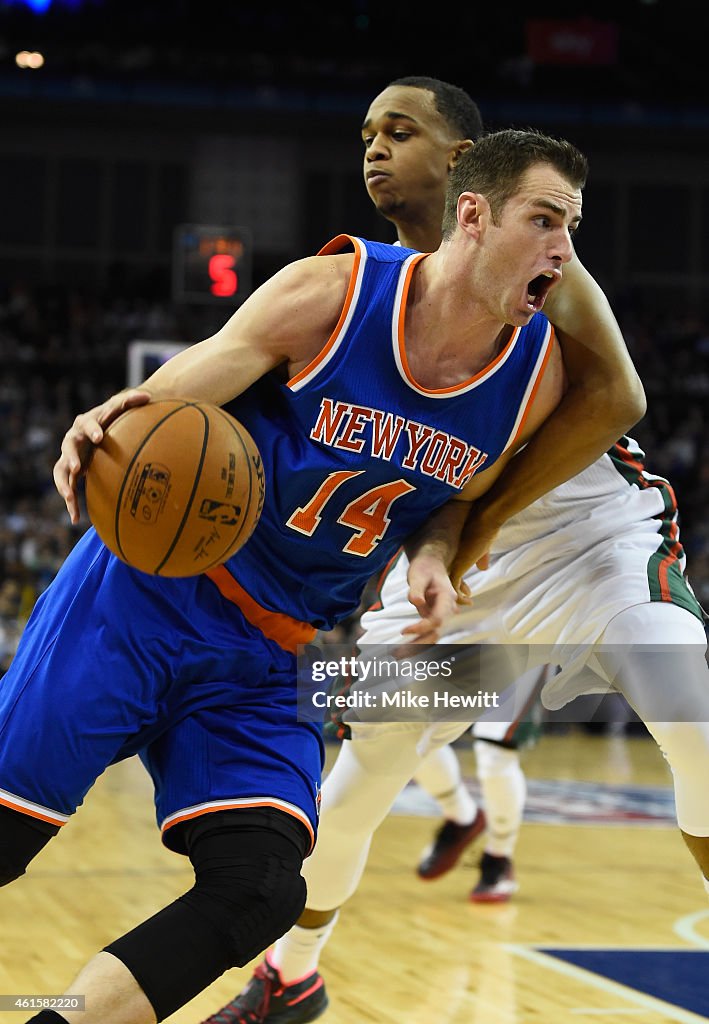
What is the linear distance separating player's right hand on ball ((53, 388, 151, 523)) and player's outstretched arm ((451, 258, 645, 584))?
104 centimetres

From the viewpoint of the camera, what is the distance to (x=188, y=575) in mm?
2604

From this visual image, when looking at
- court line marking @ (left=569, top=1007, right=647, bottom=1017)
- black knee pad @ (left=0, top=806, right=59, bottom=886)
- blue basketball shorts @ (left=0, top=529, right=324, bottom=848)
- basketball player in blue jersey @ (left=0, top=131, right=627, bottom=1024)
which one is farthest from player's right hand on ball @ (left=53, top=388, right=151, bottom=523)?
court line marking @ (left=569, top=1007, right=647, bottom=1017)

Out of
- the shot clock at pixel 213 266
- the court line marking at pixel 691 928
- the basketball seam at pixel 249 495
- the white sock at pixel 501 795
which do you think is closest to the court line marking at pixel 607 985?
the court line marking at pixel 691 928

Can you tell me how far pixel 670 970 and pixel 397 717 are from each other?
162cm

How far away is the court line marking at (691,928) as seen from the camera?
5.07m

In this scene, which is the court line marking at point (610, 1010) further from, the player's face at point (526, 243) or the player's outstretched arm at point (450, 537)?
the player's face at point (526, 243)

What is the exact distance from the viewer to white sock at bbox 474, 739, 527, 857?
5945 millimetres

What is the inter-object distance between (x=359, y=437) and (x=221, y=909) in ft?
3.43

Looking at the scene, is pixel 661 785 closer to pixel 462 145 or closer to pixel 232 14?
pixel 462 145

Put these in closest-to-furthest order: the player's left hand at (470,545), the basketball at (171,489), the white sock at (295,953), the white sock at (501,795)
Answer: the basketball at (171,489), the player's left hand at (470,545), the white sock at (295,953), the white sock at (501,795)

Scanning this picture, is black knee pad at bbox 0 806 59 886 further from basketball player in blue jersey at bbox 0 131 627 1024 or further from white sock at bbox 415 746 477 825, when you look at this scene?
white sock at bbox 415 746 477 825

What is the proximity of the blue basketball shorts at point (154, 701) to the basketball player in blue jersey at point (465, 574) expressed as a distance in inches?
Answer: 37.7

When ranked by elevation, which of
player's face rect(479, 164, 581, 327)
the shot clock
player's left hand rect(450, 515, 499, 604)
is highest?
player's face rect(479, 164, 581, 327)
